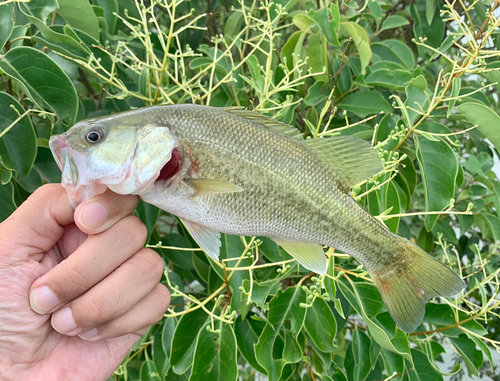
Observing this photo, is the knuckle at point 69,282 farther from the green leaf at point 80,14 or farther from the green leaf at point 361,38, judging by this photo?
the green leaf at point 361,38

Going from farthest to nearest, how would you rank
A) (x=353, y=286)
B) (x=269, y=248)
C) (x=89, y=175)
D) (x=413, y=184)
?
(x=413, y=184)
(x=269, y=248)
(x=353, y=286)
(x=89, y=175)

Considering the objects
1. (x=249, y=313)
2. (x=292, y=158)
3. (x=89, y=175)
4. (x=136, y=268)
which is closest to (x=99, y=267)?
(x=136, y=268)

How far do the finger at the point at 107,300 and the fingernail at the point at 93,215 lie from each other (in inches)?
4.1

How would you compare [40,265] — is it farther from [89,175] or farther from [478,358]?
[478,358]

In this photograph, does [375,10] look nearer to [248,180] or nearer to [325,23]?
[325,23]

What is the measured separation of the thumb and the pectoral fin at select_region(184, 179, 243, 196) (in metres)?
0.26

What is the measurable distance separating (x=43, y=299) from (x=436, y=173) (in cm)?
91

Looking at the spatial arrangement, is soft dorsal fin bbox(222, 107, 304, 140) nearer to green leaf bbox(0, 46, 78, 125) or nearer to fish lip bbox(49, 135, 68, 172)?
fish lip bbox(49, 135, 68, 172)

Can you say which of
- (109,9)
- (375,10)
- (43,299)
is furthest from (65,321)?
(375,10)

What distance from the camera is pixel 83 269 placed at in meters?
0.73

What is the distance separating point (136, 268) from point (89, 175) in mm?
206

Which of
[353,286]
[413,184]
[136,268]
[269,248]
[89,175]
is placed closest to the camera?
[89,175]

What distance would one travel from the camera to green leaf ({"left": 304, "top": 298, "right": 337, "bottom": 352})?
0.99 metres

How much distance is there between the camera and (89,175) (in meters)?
0.69
